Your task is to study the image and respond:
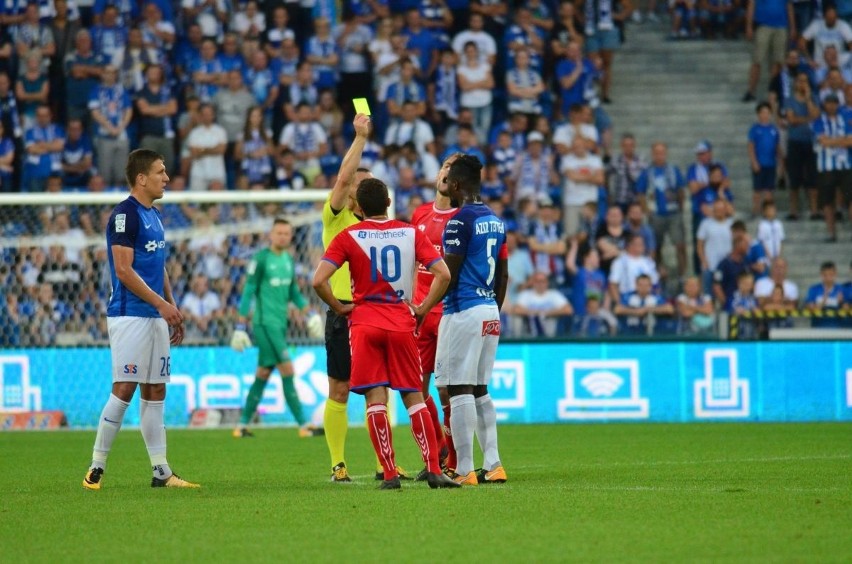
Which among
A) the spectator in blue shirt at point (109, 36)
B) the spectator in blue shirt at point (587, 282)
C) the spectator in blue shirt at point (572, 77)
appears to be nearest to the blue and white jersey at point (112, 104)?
the spectator in blue shirt at point (109, 36)

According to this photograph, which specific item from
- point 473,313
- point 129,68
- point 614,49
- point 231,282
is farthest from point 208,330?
point 614,49

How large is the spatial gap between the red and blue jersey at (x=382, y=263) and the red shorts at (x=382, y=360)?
0.21 ft

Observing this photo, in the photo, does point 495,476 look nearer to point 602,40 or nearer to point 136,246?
point 136,246

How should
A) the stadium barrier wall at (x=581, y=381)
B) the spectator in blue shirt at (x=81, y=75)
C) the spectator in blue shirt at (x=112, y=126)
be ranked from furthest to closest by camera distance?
1. the spectator in blue shirt at (x=81, y=75)
2. the spectator in blue shirt at (x=112, y=126)
3. the stadium barrier wall at (x=581, y=381)

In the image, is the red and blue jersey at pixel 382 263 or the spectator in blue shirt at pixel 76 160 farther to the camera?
the spectator in blue shirt at pixel 76 160

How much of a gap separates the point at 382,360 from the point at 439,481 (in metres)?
0.92

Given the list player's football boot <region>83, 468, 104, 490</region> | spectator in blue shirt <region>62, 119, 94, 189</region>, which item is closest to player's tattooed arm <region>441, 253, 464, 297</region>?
player's football boot <region>83, 468, 104, 490</region>

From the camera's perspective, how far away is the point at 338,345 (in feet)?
36.0

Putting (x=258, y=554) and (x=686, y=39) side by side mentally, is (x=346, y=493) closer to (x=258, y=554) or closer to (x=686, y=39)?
(x=258, y=554)

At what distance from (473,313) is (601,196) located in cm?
1288

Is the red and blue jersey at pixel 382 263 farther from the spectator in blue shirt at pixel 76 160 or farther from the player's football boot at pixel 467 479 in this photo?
the spectator in blue shirt at pixel 76 160

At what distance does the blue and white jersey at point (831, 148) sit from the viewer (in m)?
23.1

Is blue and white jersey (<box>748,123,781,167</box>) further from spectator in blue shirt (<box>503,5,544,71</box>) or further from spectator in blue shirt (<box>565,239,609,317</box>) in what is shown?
spectator in blue shirt (<box>565,239,609,317</box>)

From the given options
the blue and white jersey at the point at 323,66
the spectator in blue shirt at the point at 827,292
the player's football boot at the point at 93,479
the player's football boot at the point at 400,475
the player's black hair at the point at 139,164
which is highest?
the blue and white jersey at the point at 323,66
